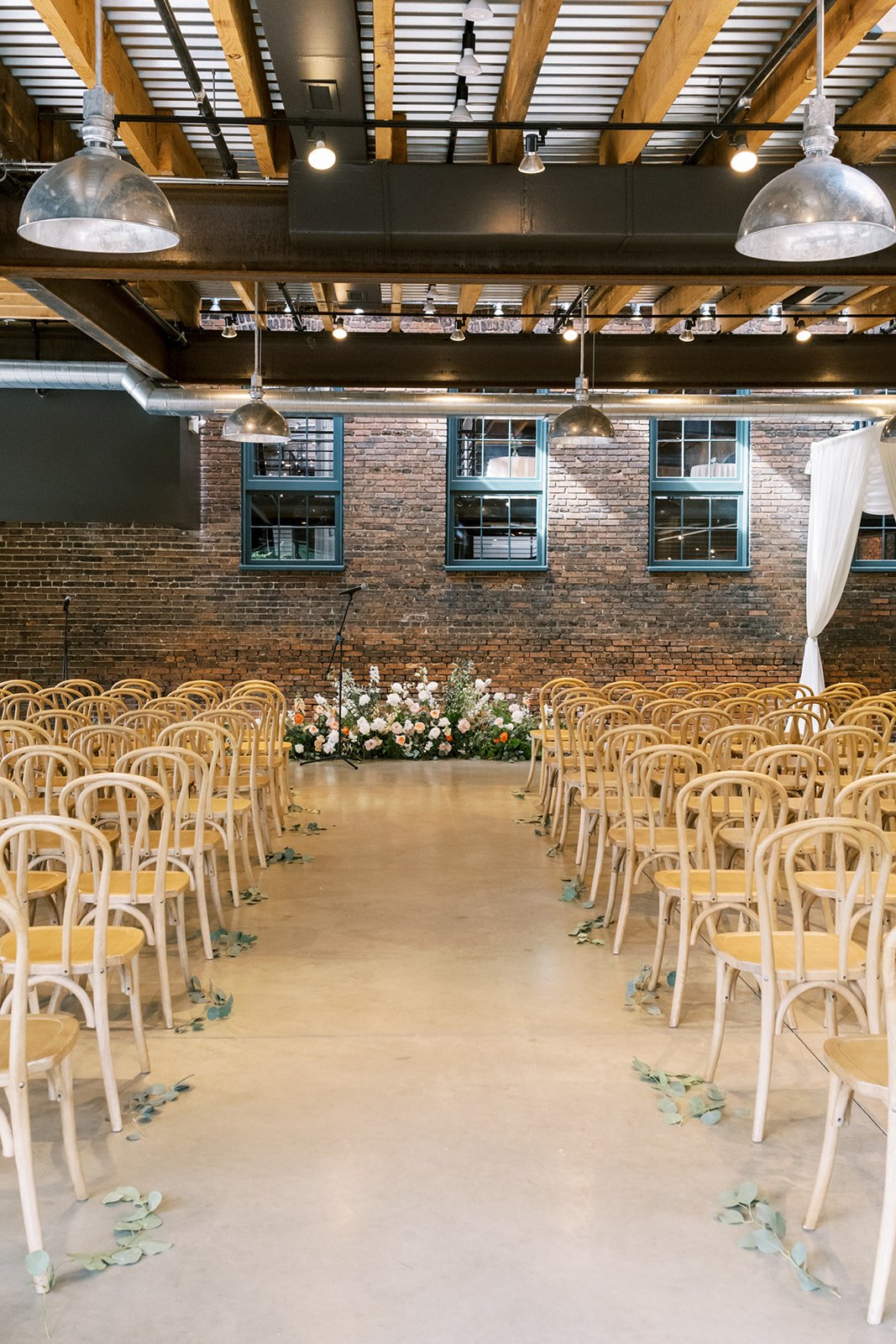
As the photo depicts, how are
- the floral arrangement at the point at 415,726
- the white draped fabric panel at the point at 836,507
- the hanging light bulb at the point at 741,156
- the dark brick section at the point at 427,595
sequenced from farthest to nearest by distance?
the dark brick section at the point at 427,595, the floral arrangement at the point at 415,726, the white draped fabric panel at the point at 836,507, the hanging light bulb at the point at 741,156

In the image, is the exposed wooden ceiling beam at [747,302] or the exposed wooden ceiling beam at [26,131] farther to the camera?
the exposed wooden ceiling beam at [747,302]

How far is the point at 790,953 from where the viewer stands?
335 centimetres

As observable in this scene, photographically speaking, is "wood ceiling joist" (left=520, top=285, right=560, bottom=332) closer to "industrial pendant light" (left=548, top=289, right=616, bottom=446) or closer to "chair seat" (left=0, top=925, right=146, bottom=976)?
"industrial pendant light" (left=548, top=289, right=616, bottom=446)

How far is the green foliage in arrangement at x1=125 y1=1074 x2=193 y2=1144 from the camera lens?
3.32m

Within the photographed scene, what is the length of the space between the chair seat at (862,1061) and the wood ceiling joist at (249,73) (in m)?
3.93

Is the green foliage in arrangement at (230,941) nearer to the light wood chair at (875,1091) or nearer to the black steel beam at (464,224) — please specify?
the light wood chair at (875,1091)

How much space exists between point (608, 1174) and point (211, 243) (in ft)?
15.0

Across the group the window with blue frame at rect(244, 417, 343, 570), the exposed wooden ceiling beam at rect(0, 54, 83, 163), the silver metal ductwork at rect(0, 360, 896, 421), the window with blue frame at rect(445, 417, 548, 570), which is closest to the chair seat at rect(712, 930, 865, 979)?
the exposed wooden ceiling beam at rect(0, 54, 83, 163)

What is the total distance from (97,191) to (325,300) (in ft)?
16.3

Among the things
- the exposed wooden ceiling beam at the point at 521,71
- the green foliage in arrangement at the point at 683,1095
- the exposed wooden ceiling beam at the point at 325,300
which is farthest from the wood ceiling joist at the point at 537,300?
the green foliage in arrangement at the point at 683,1095

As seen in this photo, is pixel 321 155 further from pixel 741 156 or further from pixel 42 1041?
pixel 42 1041

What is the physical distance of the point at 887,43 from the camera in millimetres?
4742

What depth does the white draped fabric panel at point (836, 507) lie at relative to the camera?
10.1 meters

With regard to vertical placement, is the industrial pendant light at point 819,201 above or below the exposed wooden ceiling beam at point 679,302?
below
